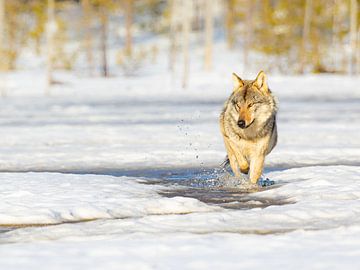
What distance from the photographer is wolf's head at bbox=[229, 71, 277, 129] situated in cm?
1107

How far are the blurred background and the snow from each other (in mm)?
35415

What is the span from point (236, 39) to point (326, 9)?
33.2 feet

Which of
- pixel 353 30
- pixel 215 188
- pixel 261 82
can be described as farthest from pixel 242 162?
pixel 353 30

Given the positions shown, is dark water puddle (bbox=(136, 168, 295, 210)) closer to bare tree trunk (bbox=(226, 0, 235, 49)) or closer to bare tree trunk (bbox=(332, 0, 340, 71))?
bare tree trunk (bbox=(332, 0, 340, 71))

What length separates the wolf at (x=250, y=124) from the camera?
11.1 m

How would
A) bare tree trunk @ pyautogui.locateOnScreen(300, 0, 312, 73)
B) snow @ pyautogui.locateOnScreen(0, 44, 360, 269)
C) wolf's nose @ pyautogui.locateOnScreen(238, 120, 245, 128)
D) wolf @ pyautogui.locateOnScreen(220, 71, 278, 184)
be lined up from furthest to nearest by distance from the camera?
bare tree trunk @ pyautogui.locateOnScreen(300, 0, 312, 73) → wolf @ pyautogui.locateOnScreen(220, 71, 278, 184) → wolf's nose @ pyautogui.locateOnScreen(238, 120, 245, 128) → snow @ pyautogui.locateOnScreen(0, 44, 360, 269)

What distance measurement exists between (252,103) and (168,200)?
206 centimetres

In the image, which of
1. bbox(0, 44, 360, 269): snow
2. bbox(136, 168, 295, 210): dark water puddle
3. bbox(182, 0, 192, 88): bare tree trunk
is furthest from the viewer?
bbox(182, 0, 192, 88): bare tree trunk

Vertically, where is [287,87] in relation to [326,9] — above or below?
below

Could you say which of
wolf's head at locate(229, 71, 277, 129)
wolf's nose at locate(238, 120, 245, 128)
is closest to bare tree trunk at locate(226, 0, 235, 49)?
wolf's head at locate(229, 71, 277, 129)

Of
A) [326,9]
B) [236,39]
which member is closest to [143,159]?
[326,9]

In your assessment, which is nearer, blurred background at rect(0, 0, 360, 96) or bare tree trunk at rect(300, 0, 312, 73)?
bare tree trunk at rect(300, 0, 312, 73)

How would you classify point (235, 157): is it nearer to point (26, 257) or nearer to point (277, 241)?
point (277, 241)

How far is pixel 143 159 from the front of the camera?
15.2 meters
